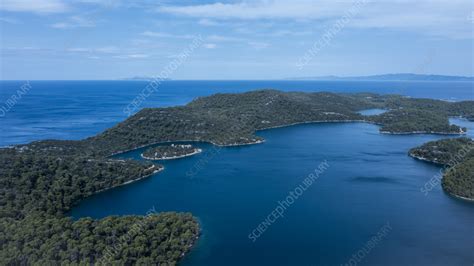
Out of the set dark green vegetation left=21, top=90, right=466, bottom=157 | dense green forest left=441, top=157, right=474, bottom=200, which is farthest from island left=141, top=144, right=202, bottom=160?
dense green forest left=441, top=157, right=474, bottom=200

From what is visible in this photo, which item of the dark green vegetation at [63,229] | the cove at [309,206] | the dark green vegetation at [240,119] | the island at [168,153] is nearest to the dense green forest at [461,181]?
the cove at [309,206]

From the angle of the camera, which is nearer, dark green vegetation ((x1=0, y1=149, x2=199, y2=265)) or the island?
dark green vegetation ((x1=0, y1=149, x2=199, y2=265))

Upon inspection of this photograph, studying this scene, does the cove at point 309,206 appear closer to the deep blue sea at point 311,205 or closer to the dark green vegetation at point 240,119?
the deep blue sea at point 311,205

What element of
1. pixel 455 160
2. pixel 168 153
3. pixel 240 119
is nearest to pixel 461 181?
pixel 455 160

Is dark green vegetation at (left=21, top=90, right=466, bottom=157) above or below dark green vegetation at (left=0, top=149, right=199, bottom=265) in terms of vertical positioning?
above

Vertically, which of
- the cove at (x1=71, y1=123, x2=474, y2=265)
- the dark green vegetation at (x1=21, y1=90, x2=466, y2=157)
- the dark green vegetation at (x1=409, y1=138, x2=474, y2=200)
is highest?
the dark green vegetation at (x1=21, y1=90, x2=466, y2=157)

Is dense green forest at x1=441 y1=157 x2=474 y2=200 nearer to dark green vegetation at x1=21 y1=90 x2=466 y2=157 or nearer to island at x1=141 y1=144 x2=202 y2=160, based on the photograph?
dark green vegetation at x1=21 y1=90 x2=466 y2=157

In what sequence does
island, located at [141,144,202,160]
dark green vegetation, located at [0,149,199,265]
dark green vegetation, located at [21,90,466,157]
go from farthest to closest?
1. dark green vegetation, located at [21,90,466,157]
2. island, located at [141,144,202,160]
3. dark green vegetation, located at [0,149,199,265]
